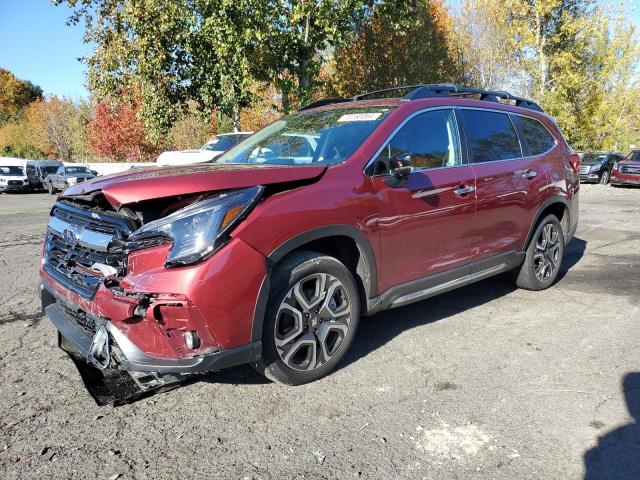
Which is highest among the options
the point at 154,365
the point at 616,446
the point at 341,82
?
the point at 341,82

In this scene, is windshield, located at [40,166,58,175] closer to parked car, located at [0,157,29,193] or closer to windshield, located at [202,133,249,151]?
parked car, located at [0,157,29,193]

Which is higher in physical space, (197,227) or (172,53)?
→ (172,53)

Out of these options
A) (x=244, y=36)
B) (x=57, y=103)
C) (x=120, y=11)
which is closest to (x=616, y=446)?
(x=244, y=36)

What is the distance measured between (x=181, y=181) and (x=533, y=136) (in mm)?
3815

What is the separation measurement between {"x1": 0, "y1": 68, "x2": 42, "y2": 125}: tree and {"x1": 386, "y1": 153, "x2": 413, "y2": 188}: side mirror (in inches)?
2781

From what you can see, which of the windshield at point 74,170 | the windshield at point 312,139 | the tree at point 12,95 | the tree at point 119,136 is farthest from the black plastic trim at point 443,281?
the tree at point 12,95

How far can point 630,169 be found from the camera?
20.7 meters

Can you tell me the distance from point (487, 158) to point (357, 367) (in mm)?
2164

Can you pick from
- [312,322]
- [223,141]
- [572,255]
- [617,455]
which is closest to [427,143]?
[312,322]

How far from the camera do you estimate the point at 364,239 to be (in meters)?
3.33

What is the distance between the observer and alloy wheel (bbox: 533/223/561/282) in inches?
203

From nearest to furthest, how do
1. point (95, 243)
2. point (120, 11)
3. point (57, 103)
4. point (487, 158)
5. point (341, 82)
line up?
point (95, 243), point (487, 158), point (120, 11), point (341, 82), point (57, 103)

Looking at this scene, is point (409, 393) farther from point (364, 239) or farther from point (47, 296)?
point (47, 296)

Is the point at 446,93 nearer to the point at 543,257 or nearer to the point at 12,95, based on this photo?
the point at 543,257
